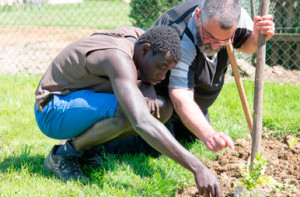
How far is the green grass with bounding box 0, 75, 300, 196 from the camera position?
2.65 m

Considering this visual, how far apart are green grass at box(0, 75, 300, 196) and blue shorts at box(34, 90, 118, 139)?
1.29ft

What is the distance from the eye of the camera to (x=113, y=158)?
3.08 m

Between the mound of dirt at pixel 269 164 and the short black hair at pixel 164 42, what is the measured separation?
3.33ft

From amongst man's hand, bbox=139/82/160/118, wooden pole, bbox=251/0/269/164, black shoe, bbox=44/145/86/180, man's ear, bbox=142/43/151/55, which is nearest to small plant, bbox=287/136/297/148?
wooden pole, bbox=251/0/269/164

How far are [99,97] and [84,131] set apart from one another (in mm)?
290

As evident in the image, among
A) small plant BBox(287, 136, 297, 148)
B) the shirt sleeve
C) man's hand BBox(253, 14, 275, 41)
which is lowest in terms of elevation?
small plant BBox(287, 136, 297, 148)

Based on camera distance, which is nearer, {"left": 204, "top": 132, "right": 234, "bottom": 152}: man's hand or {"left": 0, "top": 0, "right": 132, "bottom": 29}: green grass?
{"left": 204, "top": 132, "right": 234, "bottom": 152}: man's hand

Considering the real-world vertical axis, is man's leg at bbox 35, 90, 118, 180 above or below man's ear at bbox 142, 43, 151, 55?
below

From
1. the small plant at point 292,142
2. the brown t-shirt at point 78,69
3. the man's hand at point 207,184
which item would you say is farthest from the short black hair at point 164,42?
the small plant at point 292,142

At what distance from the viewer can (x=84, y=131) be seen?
2826 mm

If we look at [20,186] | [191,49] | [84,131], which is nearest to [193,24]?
[191,49]

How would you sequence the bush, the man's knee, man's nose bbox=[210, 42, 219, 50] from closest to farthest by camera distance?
1. man's nose bbox=[210, 42, 219, 50]
2. the man's knee
3. the bush

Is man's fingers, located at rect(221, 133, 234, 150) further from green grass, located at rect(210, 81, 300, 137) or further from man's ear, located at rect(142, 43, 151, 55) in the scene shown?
green grass, located at rect(210, 81, 300, 137)

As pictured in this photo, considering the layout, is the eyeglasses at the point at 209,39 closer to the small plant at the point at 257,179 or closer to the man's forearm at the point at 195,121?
the man's forearm at the point at 195,121
